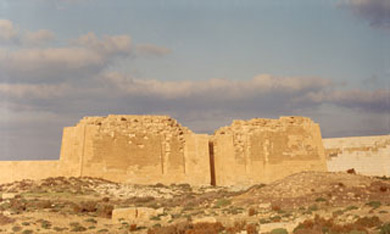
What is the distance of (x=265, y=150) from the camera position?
35.0 m

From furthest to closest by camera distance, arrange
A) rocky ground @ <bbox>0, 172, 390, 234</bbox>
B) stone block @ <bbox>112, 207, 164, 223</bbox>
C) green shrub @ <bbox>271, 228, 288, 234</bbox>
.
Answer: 1. stone block @ <bbox>112, 207, 164, 223</bbox>
2. rocky ground @ <bbox>0, 172, 390, 234</bbox>
3. green shrub @ <bbox>271, 228, 288, 234</bbox>

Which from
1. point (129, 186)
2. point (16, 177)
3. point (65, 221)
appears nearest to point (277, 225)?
point (65, 221)

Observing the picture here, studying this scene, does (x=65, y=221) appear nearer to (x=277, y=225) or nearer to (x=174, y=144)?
(x=277, y=225)

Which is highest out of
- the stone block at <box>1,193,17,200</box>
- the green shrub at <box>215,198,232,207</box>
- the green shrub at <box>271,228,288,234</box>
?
the stone block at <box>1,193,17,200</box>

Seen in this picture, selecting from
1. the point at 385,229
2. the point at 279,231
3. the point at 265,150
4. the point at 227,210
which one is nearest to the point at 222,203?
the point at 227,210

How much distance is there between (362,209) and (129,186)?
17063 millimetres

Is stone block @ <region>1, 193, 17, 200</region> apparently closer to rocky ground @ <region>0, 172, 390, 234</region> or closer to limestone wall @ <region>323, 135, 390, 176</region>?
rocky ground @ <region>0, 172, 390, 234</region>

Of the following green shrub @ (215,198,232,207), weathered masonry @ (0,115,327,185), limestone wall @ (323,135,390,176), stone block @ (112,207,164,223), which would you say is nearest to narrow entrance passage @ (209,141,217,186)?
weathered masonry @ (0,115,327,185)

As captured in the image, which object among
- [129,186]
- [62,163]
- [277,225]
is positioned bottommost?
[277,225]

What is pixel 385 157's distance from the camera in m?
36.4

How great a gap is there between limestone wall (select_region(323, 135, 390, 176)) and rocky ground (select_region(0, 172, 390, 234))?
55.6ft

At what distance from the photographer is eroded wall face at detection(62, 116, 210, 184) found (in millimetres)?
29812

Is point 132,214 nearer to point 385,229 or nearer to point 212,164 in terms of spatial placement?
point 385,229

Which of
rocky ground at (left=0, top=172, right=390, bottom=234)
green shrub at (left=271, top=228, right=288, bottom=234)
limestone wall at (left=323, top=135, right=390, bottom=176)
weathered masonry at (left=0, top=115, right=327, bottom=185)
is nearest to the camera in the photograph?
green shrub at (left=271, top=228, right=288, bottom=234)
